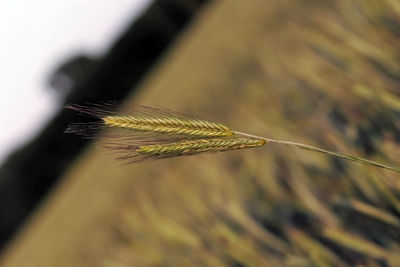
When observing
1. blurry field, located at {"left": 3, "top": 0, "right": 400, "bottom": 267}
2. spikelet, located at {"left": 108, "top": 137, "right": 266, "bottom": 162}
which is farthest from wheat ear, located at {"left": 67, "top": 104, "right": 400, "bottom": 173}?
blurry field, located at {"left": 3, "top": 0, "right": 400, "bottom": 267}

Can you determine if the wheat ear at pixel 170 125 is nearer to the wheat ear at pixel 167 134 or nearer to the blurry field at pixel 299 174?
the wheat ear at pixel 167 134

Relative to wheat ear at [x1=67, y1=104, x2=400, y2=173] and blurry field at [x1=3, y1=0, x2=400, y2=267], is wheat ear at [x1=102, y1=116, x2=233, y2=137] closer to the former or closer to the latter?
wheat ear at [x1=67, y1=104, x2=400, y2=173]

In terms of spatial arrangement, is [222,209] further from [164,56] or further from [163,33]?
[163,33]

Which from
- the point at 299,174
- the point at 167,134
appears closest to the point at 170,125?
the point at 167,134

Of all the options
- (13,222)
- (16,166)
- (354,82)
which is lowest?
(13,222)

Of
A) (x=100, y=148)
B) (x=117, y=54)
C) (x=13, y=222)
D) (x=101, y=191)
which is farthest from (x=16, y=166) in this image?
(x=100, y=148)

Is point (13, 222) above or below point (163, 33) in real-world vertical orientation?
below

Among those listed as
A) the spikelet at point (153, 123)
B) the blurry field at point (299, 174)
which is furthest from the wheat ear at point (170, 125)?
the blurry field at point (299, 174)
